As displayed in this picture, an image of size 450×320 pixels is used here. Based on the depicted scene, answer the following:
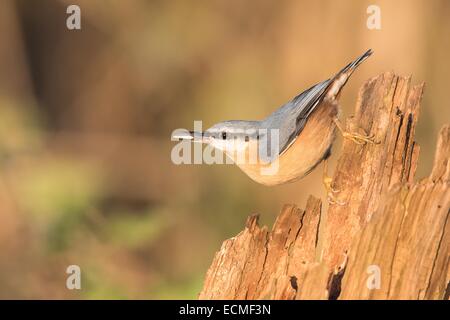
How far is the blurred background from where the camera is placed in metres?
5.57

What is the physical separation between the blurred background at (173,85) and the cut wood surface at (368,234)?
6.44 ft

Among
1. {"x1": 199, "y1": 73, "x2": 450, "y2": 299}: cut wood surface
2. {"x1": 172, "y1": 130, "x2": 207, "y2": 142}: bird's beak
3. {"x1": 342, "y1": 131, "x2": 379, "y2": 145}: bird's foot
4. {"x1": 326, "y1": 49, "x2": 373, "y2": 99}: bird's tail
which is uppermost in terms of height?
{"x1": 326, "y1": 49, "x2": 373, "y2": 99}: bird's tail

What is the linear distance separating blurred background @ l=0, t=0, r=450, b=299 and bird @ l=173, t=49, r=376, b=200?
1386mm

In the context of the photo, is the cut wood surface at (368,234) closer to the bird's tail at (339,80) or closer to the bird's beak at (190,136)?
the bird's tail at (339,80)

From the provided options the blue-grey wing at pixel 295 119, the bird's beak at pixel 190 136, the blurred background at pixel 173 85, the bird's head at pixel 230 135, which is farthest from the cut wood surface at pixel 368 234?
the blurred background at pixel 173 85

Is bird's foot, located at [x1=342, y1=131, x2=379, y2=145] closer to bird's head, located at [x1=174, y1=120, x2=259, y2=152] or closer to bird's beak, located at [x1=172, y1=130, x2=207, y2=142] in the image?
bird's head, located at [x1=174, y1=120, x2=259, y2=152]

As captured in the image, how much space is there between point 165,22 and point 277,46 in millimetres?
1001

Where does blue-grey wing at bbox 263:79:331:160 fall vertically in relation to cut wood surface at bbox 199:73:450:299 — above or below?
above

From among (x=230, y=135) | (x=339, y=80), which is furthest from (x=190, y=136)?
(x=339, y=80)

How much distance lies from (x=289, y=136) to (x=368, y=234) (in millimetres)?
1109

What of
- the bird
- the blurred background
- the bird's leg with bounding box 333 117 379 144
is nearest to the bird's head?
the bird

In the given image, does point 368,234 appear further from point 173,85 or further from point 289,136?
point 173,85

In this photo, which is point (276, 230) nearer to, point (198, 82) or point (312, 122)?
point (312, 122)

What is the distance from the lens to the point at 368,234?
2922 mm
